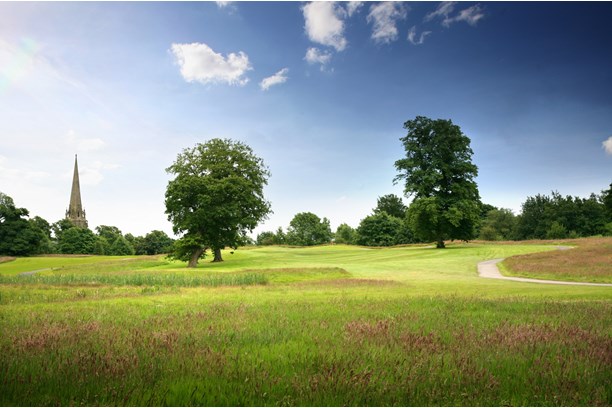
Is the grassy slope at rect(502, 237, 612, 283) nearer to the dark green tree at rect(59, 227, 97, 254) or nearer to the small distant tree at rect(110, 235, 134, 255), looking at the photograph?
the dark green tree at rect(59, 227, 97, 254)

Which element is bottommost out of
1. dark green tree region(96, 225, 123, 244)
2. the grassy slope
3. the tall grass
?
the grassy slope

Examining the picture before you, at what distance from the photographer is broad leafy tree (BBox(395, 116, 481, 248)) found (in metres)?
56.6

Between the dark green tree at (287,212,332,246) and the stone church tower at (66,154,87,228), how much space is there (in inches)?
4117

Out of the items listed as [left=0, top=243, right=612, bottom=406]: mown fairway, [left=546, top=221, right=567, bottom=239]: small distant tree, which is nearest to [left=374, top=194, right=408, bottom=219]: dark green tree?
[left=546, top=221, right=567, bottom=239]: small distant tree

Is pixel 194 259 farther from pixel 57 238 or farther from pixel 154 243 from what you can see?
pixel 57 238

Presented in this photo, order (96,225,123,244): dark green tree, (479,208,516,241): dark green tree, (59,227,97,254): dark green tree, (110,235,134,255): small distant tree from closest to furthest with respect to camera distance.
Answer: (59,227,97,254): dark green tree < (479,208,516,241): dark green tree < (110,235,134,255): small distant tree < (96,225,123,244): dark green tree

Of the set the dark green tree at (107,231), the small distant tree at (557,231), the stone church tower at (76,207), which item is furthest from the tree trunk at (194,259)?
the stone church tower at (76,207)

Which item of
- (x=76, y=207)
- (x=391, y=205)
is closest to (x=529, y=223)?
(x=391, y=205)

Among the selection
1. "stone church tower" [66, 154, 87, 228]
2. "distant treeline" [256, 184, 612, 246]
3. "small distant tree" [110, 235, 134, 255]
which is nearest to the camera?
"distant treeline" [256, 184, 612, 246]

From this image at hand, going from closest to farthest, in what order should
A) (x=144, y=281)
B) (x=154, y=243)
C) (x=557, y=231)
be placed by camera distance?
(x=144, y=281), (x=557, y=231), (x=154, y=243)

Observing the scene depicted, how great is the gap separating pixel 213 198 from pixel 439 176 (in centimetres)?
3399

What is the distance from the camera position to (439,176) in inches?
2249

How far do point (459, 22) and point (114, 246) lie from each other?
128 metres

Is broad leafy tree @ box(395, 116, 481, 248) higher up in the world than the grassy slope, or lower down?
higher up
